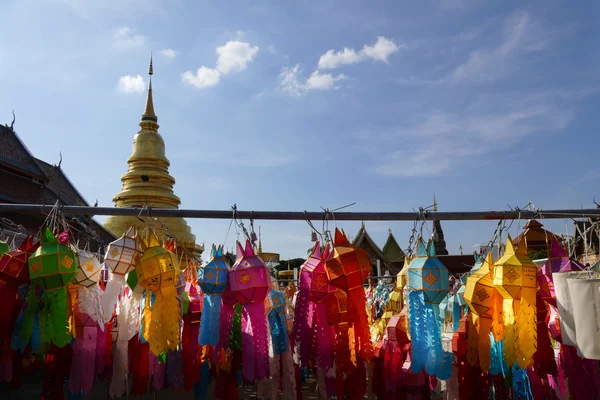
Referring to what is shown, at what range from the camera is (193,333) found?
15.1ft

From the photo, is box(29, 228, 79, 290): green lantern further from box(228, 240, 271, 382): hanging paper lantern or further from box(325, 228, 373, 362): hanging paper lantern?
box(325, 228, 373, 362): hanging paper lantern

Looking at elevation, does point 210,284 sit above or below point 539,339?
above

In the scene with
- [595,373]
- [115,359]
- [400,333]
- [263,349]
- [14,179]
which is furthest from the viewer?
[14,179]

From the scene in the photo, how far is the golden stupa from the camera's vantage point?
65.8 ft

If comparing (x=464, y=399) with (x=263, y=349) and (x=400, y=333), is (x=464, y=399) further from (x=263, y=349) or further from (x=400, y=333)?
(x=263, y=349)

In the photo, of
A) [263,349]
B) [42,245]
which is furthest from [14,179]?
[263,349]

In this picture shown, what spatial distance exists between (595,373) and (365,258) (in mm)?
2031

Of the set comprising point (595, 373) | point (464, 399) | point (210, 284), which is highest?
point (210, 284)

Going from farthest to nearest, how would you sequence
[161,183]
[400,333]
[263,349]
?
[161,183], [400,333], [263,349]

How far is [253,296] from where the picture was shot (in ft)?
12.5

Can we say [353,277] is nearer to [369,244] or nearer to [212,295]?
[212,295]

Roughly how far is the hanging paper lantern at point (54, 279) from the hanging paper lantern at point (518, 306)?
138 inches

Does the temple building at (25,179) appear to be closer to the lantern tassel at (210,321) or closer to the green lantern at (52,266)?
the green lantern at (52,266)

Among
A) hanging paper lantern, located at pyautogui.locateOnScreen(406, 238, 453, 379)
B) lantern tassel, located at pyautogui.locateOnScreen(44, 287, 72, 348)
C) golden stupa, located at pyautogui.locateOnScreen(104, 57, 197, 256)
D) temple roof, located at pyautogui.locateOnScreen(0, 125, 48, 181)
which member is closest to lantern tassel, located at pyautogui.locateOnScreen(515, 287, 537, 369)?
hanging paper lantern, located at pyautogui.locateOnScreen(406, 238, 453, 379)
